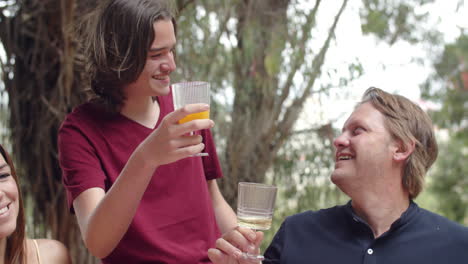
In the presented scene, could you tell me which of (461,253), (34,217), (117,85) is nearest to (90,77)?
(117,85)

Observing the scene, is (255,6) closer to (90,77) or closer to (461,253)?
(90,77)

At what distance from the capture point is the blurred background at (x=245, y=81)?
282 centimetres

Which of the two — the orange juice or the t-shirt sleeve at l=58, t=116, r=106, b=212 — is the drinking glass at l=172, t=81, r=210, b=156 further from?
the t-shirt sleeve at l=58, t=116, r=106, b=212

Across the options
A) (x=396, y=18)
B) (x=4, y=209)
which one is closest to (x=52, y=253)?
(x=4, y=209)

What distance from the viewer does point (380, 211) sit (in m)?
1.71

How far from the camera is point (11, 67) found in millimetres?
2854

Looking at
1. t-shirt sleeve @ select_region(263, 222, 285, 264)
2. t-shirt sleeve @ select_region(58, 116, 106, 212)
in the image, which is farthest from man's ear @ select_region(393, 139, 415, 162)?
t-shirt sleeve @ select_region(58, 116, 106, 212)

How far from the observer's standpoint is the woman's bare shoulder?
1.71 m

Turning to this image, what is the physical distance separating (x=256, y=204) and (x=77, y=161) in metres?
0.57

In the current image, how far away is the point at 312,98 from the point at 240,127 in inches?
18.5

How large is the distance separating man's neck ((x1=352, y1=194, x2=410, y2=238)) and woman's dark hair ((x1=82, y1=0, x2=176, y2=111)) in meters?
0.86

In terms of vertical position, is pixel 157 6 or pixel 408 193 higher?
pixel 157 6

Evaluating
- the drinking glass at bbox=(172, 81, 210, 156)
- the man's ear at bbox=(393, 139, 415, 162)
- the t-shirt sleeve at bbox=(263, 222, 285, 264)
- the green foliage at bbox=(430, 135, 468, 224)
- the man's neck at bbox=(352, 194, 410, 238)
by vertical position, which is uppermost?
the drinking glass at bbox=(172, 81, 210, 156)

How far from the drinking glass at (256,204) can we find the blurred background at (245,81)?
1.60 m
